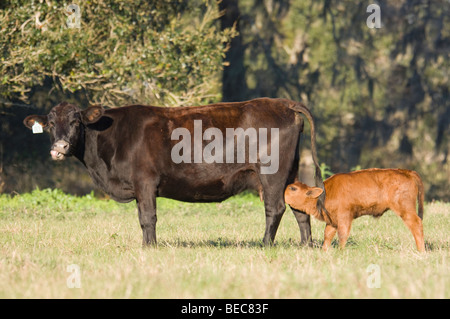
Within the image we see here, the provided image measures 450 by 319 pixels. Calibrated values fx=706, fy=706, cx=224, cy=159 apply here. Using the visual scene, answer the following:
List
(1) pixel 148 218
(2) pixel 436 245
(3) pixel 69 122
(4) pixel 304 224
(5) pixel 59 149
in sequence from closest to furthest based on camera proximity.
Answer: (5) pixel 59 149 < (1) pixel 148 218 < (3) pixel 69 122 < (2) pixel 436 245 < (4) pixel 304 224

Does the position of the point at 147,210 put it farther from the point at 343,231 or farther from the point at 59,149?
the point at 343,231

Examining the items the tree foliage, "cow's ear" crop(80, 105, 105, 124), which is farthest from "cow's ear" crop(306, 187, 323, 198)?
the tree foliage

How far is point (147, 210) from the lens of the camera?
8.16m

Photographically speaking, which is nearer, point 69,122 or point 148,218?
point 148,218

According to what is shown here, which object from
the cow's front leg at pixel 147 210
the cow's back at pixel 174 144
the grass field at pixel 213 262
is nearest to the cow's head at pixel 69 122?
the cow's back at pixel 174 144

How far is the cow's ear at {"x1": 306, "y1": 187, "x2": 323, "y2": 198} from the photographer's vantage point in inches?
311

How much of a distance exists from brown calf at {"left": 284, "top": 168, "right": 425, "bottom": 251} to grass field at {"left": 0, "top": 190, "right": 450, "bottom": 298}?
273 millimetres

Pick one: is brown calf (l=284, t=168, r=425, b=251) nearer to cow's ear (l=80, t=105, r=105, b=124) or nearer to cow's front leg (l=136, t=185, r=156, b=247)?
cow's front leg (l=136, t=185, r=156, b=247)

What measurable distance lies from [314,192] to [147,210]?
193 centimetres

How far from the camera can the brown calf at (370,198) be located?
766 cm

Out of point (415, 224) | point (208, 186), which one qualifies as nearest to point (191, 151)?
point (208, 186)

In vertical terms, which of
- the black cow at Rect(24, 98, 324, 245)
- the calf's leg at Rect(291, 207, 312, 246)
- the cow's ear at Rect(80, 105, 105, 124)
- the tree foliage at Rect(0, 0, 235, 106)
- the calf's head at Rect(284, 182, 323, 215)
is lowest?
the calf's leg at Rect(291, 207, 312, 246)
